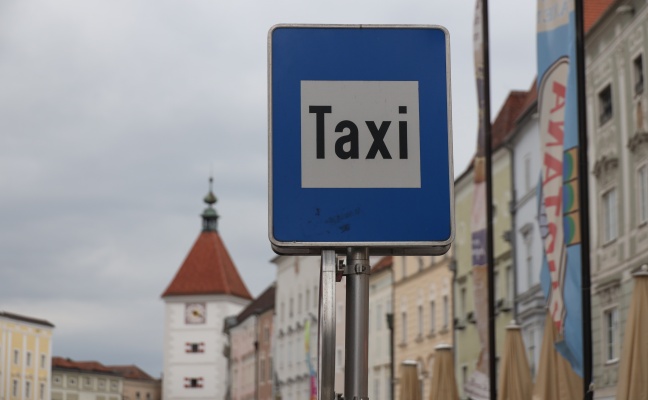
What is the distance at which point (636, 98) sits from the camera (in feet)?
89.5

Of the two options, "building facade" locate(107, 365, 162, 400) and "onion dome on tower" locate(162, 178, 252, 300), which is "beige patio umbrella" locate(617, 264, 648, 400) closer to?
"onion dome on tower" locate(162, 178, 252, 300)

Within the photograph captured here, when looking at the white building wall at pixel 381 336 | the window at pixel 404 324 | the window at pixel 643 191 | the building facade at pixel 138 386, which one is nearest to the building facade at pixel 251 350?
the white building wall at pixel 381 336

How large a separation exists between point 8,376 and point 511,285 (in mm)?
59438

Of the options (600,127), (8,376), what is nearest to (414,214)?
(600,127)

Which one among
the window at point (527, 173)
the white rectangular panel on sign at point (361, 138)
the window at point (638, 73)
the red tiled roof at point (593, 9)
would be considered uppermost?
the red tiled roof at point (593, 9)

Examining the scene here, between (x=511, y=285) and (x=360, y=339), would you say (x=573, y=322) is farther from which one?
(x=511, y=285)

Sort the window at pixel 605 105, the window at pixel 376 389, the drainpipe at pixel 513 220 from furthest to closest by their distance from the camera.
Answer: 1. the window at pixel 376 389
2. the drainpipe at pixel 513 220
3. the window at pixel 605 105

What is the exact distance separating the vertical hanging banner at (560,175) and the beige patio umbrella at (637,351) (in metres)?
0.81

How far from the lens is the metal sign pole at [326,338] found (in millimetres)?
3545

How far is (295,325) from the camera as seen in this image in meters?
85.3

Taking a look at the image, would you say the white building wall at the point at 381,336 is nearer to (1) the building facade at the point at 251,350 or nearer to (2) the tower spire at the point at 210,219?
(1) the building facade at the point at 251,350

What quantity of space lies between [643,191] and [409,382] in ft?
20.9

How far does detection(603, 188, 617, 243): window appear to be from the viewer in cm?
2925

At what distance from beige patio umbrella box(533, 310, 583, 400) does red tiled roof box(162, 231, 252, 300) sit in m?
109
